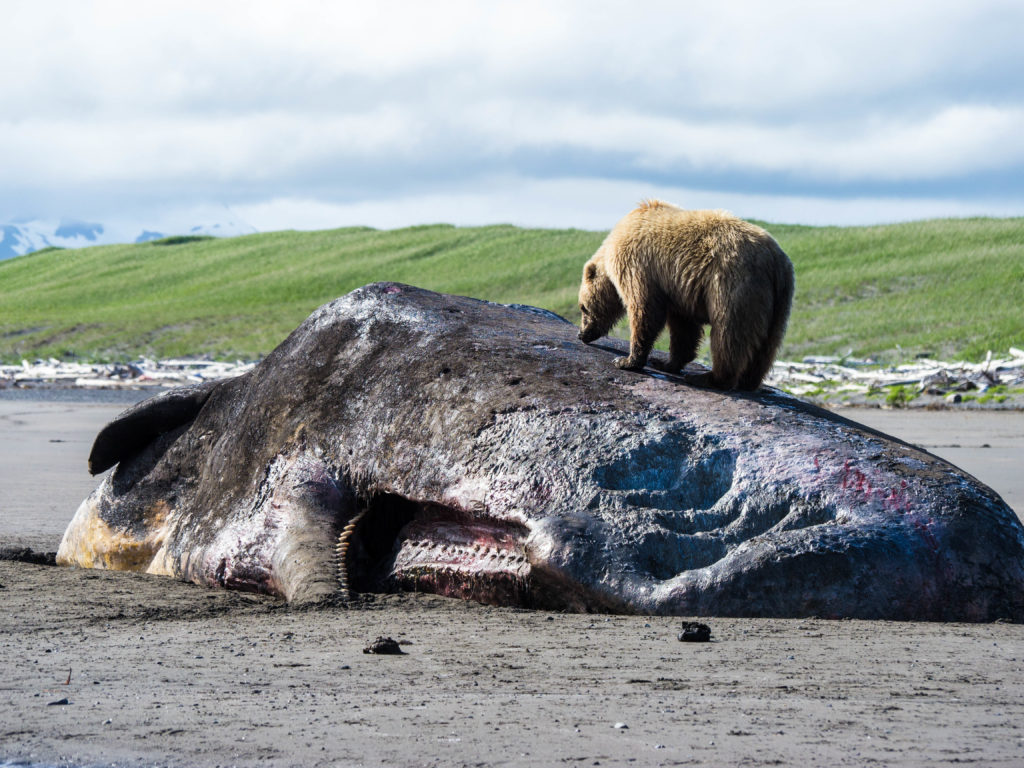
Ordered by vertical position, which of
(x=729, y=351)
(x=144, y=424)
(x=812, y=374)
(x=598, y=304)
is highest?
(x=598, y=304)

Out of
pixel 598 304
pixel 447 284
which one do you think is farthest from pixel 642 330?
pixel 447 284

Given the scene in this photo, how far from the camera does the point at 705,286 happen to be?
5934mm

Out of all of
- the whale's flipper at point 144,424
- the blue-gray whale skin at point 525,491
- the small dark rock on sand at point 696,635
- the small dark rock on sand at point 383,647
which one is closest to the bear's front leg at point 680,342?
the blue-gray whale skin at point 525,491

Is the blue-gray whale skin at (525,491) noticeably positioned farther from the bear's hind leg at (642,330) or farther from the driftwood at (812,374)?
the driftwood at (812,374)

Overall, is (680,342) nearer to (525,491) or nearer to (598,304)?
(598,304)

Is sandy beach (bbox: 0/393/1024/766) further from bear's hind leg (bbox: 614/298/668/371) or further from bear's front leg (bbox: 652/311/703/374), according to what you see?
bear's front leg (bbox: 652/311/703/374)

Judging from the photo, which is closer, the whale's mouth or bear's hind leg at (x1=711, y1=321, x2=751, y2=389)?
the whale's mouth

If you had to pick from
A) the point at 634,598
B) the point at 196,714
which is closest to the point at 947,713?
the point at 634,598

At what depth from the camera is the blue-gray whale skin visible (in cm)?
479

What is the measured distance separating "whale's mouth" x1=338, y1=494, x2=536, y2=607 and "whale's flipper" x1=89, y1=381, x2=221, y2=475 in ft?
6.33

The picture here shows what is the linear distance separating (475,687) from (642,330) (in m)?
2.84

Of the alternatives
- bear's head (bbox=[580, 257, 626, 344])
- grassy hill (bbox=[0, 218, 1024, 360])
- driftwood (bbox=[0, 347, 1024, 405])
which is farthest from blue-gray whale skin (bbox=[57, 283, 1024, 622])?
grassy hill (bbox=[0, 218, 1024, 360])

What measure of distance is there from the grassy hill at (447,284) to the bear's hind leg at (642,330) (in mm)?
22292

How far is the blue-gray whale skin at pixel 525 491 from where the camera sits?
4789 millimetres
